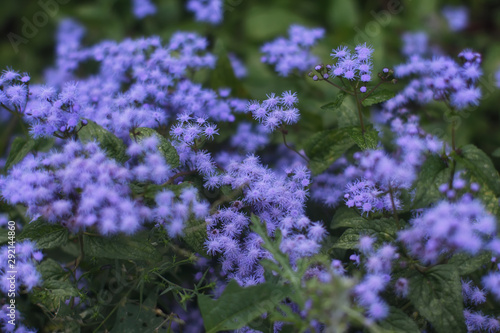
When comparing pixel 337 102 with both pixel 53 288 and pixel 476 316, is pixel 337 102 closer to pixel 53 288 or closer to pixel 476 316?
pixel 476 316

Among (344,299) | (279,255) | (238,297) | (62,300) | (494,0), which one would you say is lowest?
(494,0)

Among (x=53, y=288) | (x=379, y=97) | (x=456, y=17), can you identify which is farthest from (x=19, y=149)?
(x=456, y=17)

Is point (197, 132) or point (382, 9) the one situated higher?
point (197, 132)

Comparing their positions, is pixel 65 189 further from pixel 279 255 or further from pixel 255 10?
pixel 255 10

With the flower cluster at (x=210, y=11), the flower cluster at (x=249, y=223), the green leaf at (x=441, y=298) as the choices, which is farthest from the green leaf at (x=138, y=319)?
the flower cluster at (x=210, y=11)

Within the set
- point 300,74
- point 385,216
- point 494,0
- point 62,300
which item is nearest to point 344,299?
point 385,216

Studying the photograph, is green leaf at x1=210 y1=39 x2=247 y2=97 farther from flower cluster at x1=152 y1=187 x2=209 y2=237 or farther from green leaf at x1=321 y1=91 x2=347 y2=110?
flower cluster at x1=152 y1=187 x2=209 y2=237
